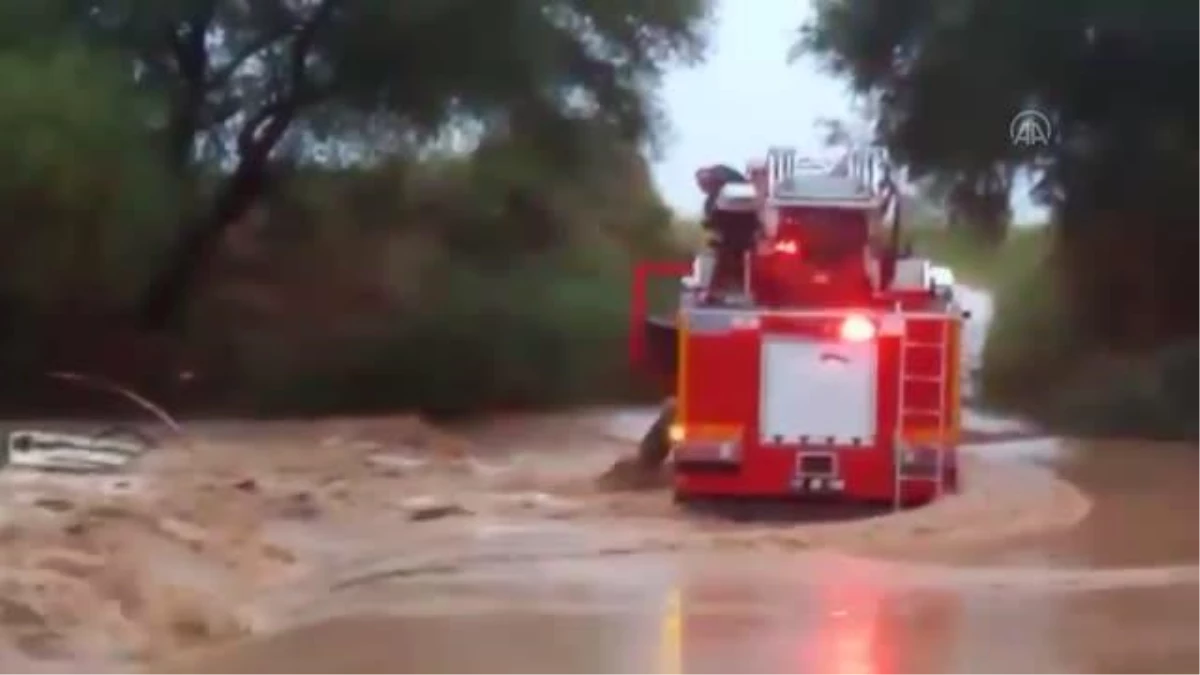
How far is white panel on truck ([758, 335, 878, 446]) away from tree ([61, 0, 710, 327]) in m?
17.3

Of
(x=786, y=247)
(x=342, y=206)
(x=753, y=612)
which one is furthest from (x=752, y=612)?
(x=342, y=206)

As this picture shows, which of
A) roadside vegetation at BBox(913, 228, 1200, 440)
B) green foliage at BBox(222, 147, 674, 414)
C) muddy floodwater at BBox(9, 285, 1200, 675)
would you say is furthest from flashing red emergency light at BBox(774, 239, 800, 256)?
green foliage at BBox(222, 147, 674, 414)

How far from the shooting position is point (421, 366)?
4094 cm

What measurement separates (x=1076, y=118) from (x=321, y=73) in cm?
1163

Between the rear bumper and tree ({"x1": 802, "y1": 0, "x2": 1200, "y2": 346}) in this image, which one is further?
tree ({"x1": 802, "y1": 0, "x2": 1200, "y2": 346})

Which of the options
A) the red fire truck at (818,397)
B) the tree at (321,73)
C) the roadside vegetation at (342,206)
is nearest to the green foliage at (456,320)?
the roadside vegetation at (342,206)

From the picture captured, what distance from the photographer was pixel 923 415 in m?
21.6

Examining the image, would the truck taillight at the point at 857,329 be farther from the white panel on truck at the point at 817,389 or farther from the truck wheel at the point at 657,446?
the truck wheel at the point at 657,446

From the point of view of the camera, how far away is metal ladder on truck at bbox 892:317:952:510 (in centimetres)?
2142

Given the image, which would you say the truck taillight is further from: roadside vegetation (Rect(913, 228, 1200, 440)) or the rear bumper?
roadside vegetation (Rect(913, 228, 1200, 440))

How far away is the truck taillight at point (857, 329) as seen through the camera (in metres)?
21.4

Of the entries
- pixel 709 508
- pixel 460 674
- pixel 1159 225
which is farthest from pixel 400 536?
pixel 1159 225

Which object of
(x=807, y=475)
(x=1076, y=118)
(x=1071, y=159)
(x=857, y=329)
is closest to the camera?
(x=857, y=329)

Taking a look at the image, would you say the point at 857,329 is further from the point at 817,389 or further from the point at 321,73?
the point at 321,73
